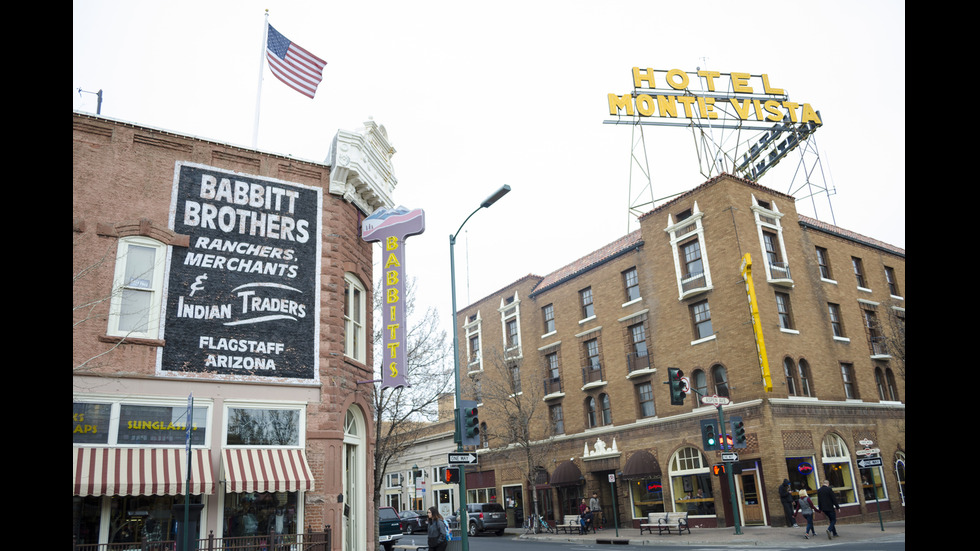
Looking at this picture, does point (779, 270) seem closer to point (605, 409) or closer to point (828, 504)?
point (605, 409)

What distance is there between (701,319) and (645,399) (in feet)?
19.0

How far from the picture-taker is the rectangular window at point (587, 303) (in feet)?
134

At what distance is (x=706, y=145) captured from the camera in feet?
124

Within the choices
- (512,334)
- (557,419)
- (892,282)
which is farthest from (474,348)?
(892,282)

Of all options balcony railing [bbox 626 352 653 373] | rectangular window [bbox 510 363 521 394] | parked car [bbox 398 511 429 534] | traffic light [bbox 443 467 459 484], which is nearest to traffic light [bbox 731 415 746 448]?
balcony railing [bbox 626 352 653 373]

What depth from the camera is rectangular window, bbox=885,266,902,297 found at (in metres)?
39.9

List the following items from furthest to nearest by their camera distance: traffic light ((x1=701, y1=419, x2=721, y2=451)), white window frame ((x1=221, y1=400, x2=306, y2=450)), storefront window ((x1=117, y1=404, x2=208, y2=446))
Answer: traffic light ((x1=701, y1=419, x2=721, y2=451)), white window frame ((x1=221, y1=400, x2=306, y2=450)), storefront window ((x1=117, y1=404, x2=208, y2=446))

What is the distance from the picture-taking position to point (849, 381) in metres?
33.8

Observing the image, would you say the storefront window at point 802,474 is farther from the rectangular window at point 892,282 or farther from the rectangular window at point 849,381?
the rectangular window at point 892,282

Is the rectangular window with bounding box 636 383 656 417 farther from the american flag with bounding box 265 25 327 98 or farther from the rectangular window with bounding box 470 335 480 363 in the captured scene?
the american flag with bounding box 265 25 327 98

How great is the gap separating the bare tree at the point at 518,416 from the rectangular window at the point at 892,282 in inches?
902

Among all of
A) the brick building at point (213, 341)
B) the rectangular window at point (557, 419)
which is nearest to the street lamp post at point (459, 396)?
the brick building at point (213, 341)

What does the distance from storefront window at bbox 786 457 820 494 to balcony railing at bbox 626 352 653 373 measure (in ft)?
29.0
